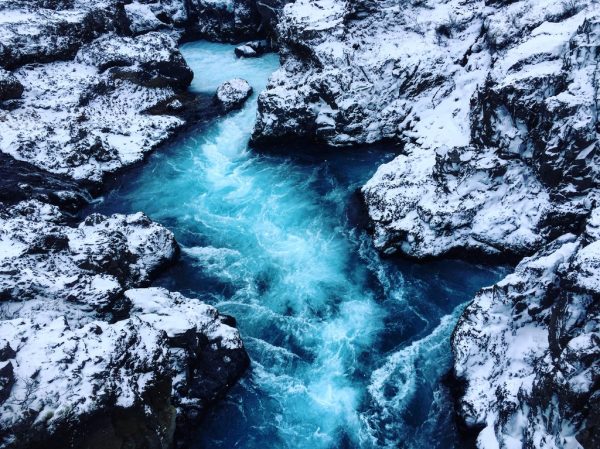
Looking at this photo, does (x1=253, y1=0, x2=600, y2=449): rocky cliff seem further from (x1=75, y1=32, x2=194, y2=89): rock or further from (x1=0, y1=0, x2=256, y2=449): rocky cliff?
(x1=75, y1=32, x2=194, y2=89): rock

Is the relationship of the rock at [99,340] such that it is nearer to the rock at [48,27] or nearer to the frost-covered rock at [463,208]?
the frost-covered rock at [463,208]

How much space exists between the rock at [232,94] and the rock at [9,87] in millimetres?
13156

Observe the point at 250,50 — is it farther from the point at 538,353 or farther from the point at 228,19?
the point at 538,353

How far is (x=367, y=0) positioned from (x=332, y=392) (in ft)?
81.0

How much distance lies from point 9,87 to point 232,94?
1460 centimetres

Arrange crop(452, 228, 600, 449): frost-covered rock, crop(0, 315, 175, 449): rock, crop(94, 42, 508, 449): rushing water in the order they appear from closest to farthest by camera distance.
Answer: crop(452, 228, 600, 449): frost-covered rock
crop(0, 315, 175, 449): rock
crop(94, 42, 508, 449): rushing water

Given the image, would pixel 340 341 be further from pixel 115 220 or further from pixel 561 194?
pixel 115 220

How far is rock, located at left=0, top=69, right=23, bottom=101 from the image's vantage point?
28438 mm

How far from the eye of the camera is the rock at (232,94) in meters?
32.7

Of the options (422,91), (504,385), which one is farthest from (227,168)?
(504,385)

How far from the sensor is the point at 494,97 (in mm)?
20359

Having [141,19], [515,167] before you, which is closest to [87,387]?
[515,167]

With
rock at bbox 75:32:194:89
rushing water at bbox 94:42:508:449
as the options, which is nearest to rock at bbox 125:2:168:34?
rock at bbox 75:32:194:89

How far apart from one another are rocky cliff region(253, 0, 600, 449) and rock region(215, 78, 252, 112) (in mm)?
4717
